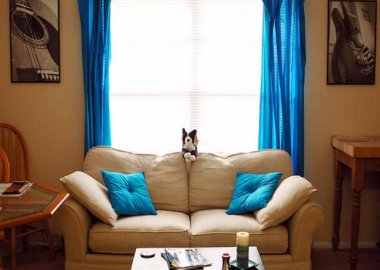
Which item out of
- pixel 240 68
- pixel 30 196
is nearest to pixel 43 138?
pixel 30 196

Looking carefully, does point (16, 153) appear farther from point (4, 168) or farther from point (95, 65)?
point (95, 65)

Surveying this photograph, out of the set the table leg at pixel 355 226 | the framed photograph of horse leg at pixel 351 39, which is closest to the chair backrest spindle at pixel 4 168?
the table leg at pixel 355 226

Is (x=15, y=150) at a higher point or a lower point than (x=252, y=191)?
higher

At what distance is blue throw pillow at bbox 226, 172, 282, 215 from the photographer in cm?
337

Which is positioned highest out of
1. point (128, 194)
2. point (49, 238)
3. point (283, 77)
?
point (283, 77)

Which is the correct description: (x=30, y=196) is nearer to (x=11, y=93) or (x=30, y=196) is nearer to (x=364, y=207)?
(x=11, y=93)

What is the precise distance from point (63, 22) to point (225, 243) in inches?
86.3

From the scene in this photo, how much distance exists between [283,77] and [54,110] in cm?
190

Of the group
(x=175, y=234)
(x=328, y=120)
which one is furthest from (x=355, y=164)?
(x=175, y=234)

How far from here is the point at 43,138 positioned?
13.1ft

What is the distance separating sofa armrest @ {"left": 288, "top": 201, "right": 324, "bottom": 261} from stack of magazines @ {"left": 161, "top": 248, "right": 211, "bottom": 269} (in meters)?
0.75

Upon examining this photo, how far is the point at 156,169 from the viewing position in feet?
12.2

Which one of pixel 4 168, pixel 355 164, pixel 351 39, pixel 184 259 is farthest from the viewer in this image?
pixel 351 39

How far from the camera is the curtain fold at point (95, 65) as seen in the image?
382 centimetres
